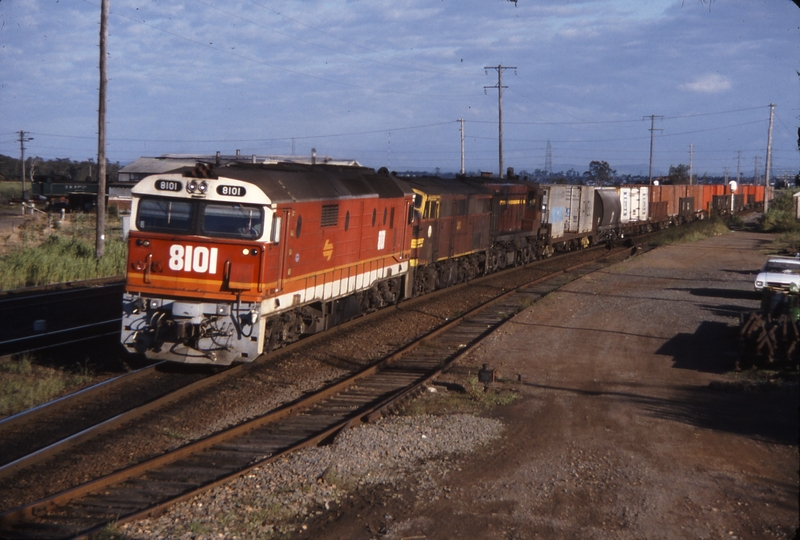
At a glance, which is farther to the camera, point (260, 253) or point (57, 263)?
point (57, 263)

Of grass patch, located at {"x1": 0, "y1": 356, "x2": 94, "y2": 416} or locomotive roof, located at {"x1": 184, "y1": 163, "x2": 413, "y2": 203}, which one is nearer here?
grass patch, located at {"x1": 0, "y1": 356, "x2": 94, "y2": 416}

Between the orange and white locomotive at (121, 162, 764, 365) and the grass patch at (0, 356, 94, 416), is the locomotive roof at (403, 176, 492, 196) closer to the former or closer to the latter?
the orange and white locomotive at (121, 162, 764, 365)

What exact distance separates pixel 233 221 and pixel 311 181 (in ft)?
8.20

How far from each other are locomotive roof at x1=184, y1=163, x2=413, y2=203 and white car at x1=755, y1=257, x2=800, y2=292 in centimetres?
1056

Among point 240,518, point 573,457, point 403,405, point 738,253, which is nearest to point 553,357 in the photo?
point 403,405

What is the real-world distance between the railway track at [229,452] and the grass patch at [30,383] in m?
3.36

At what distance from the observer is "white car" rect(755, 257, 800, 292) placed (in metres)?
21.2

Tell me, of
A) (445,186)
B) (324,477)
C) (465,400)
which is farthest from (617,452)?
(445,186)

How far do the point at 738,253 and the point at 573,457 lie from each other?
3234 cm

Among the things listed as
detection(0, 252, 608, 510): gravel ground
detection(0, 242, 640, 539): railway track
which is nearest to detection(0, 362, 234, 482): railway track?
detection(0, 252, 608, 510): gravel ground

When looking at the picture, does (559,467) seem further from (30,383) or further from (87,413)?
(30,383)

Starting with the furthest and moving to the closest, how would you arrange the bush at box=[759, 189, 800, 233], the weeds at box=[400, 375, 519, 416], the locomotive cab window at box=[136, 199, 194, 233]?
the bush at box=[759, 189, 800, 233], the locomotive cab window at box=[136, 199, 194, 233], the weeds at box=[400, 375, 519, 416]

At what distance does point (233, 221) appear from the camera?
12.5 metres

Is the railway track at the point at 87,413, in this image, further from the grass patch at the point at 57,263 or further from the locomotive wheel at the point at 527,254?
the locomotive wheel at the point at 527,254
